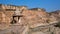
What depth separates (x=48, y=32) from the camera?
9.30 meters

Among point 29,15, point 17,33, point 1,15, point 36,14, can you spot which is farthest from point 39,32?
point 36,14

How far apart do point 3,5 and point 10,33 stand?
122ft

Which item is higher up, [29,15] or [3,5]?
[3,5]

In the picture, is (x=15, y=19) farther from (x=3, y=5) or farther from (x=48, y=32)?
(x=3, y=5)

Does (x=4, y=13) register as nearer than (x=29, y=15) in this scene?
Yes

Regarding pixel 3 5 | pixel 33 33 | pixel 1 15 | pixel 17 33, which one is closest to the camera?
pixel 17 33

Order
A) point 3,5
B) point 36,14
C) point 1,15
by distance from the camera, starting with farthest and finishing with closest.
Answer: point 36,14
point 3,5
point 1,15

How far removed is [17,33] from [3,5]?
37.3m

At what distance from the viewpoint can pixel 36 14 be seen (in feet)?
155

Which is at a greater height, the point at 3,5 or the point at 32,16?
the point at 3,5

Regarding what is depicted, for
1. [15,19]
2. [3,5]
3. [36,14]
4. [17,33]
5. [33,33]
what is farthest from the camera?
[36,14]

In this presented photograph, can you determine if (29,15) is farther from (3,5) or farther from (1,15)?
(1,15)

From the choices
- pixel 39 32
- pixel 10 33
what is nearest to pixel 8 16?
pixel 39 32

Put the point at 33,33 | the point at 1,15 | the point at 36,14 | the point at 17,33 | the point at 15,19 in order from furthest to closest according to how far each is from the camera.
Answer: the point at 36,14, the point at 1,15, the point at 15,19, the point at 33,33, the point at 17,33
